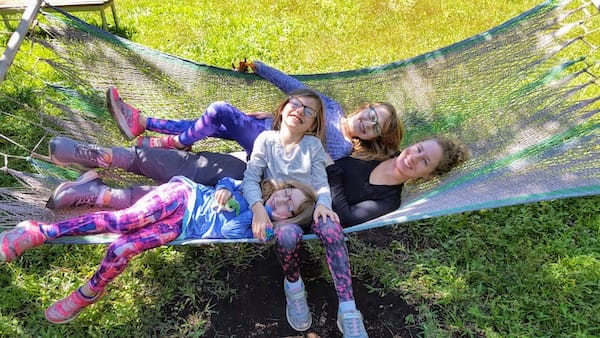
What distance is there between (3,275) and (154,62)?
128 centimetres

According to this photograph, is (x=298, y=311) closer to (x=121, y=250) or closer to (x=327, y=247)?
(x=327, y=247)

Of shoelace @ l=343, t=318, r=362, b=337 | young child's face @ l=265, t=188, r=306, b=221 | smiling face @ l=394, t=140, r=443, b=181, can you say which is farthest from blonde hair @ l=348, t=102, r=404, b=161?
shoelace @ l=343, t=318, r=362, b=337

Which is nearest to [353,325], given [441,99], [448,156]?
[448,156]

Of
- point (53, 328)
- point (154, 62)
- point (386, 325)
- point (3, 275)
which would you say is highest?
point (154, 62)

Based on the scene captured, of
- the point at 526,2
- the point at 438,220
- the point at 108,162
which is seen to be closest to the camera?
the point at 108,162

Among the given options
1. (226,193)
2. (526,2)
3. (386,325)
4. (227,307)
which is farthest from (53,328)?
(526,2)

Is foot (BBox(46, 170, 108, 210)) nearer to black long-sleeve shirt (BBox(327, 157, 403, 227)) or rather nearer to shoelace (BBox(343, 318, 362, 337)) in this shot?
black long-sleeve shirt (BBox(327, 157, 403, 227))

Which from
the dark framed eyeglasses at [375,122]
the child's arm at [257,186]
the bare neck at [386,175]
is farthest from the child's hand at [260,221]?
the dark framed eyeglasses at [375,122]

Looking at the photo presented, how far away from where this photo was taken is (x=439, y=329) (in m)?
2.41

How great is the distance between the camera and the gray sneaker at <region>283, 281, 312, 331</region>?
7.56 feet

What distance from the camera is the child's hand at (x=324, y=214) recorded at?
2.20 m

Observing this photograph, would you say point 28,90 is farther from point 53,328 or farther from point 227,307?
point 227,307

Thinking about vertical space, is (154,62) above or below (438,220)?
above

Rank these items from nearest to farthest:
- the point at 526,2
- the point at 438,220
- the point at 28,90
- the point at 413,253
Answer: the point at 413,253 < the point at 438,220 < the point at 28,90 < the point at 526,2
